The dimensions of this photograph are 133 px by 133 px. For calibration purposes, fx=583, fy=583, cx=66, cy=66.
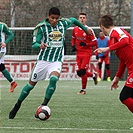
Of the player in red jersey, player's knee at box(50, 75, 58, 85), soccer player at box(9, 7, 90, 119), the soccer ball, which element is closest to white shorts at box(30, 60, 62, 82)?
soccer player at box(9, 7, 90, 119)

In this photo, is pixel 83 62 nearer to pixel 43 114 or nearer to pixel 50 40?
pixel 50 40

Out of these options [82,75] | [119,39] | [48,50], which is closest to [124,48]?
[119,39]

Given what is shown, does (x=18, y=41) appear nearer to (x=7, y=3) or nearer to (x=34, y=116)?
(x=7, y=3)

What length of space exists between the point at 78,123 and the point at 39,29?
6.03 ft

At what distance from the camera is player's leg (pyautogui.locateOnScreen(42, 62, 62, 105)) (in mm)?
9116

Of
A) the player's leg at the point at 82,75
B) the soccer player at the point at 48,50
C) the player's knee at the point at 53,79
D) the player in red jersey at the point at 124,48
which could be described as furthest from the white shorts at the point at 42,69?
the player's leg at the point at 82,75

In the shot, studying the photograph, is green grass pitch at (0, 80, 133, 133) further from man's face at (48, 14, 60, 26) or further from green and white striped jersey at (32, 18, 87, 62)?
man's face at (48, 14, 60, 26)

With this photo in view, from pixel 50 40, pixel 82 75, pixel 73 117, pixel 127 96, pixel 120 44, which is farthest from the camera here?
pixel 82 75

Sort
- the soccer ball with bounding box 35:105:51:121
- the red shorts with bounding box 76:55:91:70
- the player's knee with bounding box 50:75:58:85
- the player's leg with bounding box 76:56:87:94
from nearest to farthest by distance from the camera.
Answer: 1. the soccer ball with bounding box 35:105:51:121
2. the player's knee with bounding box 50:75:58:85
3. the player's leg with bounding box 76:56:87:94
4. the red shorts with bounding box 76:55:91:70

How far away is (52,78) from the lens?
9094mm

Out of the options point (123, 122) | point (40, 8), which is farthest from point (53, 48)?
point (40, 8)

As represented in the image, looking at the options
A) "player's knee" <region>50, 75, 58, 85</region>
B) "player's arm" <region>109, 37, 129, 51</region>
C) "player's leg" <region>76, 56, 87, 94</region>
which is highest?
"player's arm" <region>109, 37, 129, 51</region>

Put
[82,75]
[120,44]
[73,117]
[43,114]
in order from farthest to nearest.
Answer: [82,75], [73,117], [43,114], [120,44]

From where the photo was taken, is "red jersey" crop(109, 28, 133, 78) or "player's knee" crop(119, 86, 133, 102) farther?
"player's knee" crop(119, 86, 133, 102)
